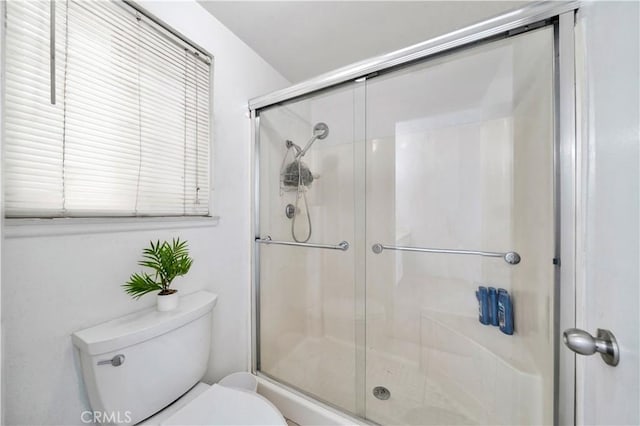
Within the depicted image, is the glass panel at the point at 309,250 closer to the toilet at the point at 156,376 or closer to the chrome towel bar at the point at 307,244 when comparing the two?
the chrome towel bar at the point at 307,244

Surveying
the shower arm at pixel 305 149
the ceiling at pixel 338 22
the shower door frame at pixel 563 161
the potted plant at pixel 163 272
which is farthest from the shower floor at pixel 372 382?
the ceiling at pixel 338 22

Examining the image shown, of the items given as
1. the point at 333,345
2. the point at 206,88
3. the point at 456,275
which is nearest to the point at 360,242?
the point at 456,275

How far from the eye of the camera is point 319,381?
53.6 inches

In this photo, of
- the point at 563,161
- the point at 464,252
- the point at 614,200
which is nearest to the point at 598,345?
the point at 614,200

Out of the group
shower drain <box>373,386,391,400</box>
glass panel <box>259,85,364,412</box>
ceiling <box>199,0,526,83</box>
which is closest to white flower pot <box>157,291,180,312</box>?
glass panel <box>259,85,364,412</box>

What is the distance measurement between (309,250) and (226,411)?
0.87 m

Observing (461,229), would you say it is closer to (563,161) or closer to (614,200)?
(563,161)

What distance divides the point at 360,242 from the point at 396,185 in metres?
0.40

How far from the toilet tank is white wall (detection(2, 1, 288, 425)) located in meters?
0.07

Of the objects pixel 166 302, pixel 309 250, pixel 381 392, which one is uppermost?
pixel 309 250

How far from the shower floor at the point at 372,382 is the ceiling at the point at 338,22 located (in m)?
1.80

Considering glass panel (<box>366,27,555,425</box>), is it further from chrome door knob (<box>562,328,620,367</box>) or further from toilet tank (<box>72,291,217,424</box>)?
toilet tank (<box>72,291,217,424</box>)

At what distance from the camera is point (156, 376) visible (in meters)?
0.82

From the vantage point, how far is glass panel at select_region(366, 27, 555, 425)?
931 millimetres
